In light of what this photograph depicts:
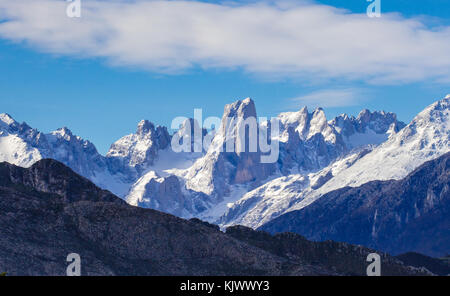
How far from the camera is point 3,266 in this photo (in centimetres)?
19200
